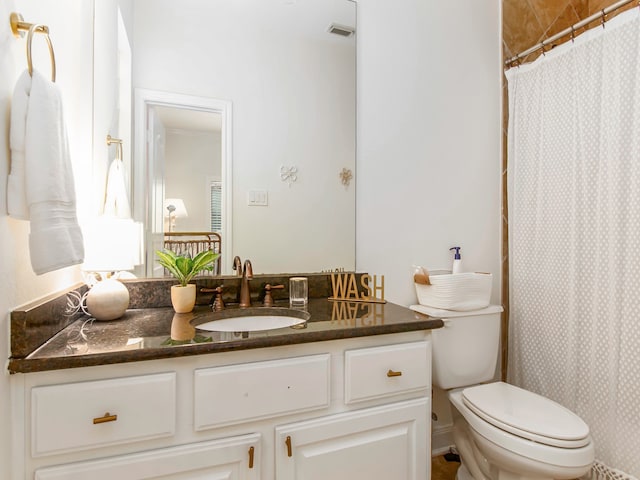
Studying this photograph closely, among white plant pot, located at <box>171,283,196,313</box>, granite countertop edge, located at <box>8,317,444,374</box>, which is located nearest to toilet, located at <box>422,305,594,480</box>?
granite countertop edge, located at <box>8,317,444,374</box>

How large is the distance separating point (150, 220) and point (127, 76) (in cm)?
55

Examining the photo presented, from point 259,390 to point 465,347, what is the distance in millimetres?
1063

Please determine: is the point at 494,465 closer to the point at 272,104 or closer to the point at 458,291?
the point at 458,291

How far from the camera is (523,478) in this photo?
4.07 ft

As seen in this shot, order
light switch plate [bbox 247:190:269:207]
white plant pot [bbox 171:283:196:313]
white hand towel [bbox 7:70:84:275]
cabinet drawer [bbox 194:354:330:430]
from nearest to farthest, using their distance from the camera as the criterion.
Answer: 1. white hand towel [bbox 7:70:84:275]
2. cabinet drawer [bbox 194:354:330:430]
3. white plant pot [bbox 171:283:196:313]
4. light switch plate [bbox 247:190:269:207]

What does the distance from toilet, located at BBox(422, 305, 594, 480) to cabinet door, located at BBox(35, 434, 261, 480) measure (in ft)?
2.83

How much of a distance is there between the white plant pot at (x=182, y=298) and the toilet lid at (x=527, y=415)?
115 centimetres

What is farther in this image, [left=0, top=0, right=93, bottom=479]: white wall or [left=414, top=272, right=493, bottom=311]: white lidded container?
[left=414, top=272, right=493, bottom=311]: white lidded container

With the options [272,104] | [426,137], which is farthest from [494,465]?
[272,104]

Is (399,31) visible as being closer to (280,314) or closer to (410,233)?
(410,233)

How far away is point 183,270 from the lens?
126cm

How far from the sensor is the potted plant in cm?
123

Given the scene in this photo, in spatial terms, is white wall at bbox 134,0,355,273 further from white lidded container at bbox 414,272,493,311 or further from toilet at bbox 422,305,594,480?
toilet at bbox 422,305,594,480

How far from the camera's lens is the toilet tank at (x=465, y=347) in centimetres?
154
